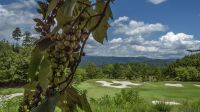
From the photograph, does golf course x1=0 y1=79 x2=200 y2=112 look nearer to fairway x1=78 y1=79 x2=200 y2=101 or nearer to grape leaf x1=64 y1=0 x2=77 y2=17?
fairway x1=78 y1=79 x2=200 y2=101

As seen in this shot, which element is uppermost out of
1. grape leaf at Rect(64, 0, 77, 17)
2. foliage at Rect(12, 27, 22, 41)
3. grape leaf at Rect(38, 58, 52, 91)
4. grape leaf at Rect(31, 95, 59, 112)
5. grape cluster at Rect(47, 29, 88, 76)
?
foliage at Rect(12, 27, 22, 41)

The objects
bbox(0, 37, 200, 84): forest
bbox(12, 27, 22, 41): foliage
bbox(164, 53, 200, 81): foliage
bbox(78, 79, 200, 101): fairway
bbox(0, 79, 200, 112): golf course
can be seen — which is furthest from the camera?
bbox(12, 27, 22, 41): foliage

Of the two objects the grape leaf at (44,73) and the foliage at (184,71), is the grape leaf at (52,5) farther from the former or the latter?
the foliage at (184,71)

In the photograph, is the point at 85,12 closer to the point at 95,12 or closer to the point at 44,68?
the point at 95,12

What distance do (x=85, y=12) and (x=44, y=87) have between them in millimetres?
203

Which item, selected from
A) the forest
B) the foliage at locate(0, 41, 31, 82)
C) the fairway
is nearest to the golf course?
the fairway

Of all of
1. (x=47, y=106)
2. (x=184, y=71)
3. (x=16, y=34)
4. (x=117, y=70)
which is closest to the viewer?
(x=47, y=106)

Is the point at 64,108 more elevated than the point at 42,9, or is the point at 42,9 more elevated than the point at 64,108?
the point at 42,9

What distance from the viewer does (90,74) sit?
5634 centimetres

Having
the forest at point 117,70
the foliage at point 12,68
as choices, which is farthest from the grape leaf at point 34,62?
the foliage at point 12,68

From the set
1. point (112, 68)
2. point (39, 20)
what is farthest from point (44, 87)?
point (112, 68)

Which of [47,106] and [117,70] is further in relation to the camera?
[117,70]

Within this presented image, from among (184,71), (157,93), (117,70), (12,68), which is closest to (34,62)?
(157,93)

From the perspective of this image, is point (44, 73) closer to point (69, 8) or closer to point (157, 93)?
point (69, 8)
